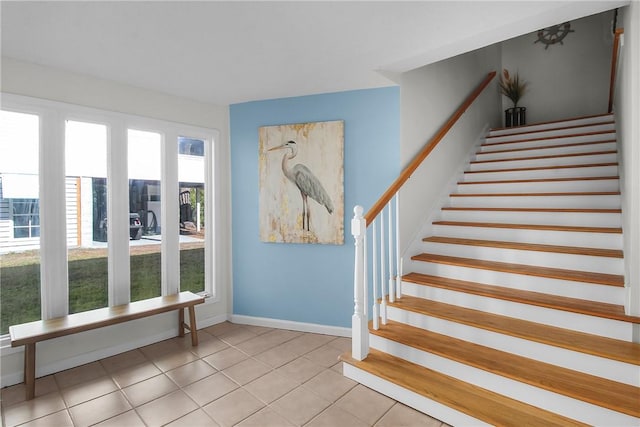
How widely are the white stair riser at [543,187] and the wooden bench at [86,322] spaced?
312 cm

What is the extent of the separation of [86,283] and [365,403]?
8.33ft

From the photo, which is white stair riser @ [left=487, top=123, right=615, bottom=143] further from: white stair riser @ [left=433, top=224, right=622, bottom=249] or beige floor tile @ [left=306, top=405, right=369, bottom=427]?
beige floor tile @ [left=306, top=405, right=369, bottom=427]

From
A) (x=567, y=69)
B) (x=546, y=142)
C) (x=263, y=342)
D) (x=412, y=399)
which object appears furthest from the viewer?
(x=567, y=69)

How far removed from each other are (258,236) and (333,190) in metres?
1.02

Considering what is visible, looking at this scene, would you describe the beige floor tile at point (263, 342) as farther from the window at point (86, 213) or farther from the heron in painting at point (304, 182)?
the window at point (86, 213)

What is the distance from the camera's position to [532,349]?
2062 mm

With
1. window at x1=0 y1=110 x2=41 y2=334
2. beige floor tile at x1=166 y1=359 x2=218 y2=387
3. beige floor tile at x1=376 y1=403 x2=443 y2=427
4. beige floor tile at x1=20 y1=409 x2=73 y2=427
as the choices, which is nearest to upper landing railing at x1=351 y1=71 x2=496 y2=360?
beige floor tile at x1=376 y1=403 x2=443 y2=427

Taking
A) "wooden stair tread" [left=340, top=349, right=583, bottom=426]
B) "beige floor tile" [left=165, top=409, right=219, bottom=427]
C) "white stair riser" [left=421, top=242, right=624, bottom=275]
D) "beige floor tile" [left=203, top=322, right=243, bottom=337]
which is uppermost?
"white stair riser" [left=421, top=242, right=624, bottom=275]

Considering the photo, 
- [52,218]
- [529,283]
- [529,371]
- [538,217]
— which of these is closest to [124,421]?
[52,218]

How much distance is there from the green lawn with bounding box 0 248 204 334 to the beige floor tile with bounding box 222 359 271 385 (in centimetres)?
121

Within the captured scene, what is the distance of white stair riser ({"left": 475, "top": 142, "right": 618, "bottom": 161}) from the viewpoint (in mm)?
3541

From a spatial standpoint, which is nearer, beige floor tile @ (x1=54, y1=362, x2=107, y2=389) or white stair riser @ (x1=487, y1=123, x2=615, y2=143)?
beige floor tile @ (x1=54, y1=362, x2=107, y2=389)

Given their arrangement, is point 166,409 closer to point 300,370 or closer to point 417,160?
point 300,370

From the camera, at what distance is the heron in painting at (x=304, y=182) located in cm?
339
